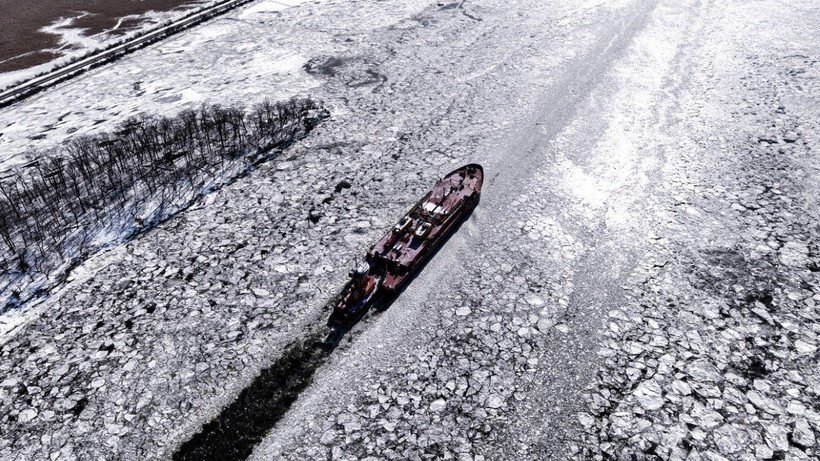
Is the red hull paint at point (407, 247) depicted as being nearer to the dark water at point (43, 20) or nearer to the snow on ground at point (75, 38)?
the snow on ground at point (75, 38)

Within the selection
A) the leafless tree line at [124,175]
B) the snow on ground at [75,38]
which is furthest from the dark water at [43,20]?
the leafless tree line at [124,175]

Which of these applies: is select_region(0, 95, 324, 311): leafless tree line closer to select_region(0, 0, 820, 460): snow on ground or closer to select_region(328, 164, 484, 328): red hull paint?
select_region(0, 0, 820, 460): snow on ground

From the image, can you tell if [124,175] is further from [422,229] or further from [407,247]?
[422,229]

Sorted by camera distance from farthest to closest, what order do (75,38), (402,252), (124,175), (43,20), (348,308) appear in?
(43,20) < (75,38) < (124,175) < (402,252) < (348,308)

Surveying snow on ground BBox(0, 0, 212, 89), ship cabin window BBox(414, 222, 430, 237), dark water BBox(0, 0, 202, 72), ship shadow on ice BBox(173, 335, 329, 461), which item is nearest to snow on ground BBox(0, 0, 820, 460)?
ship shadow on ice BBox(173, 335, 329, 461)

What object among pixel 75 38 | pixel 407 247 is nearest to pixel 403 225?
pixel 407 247

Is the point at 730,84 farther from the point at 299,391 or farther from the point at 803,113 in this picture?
the point at 299,391

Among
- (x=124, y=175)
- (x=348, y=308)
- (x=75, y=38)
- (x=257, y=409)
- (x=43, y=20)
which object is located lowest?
(x=257, y=409)
